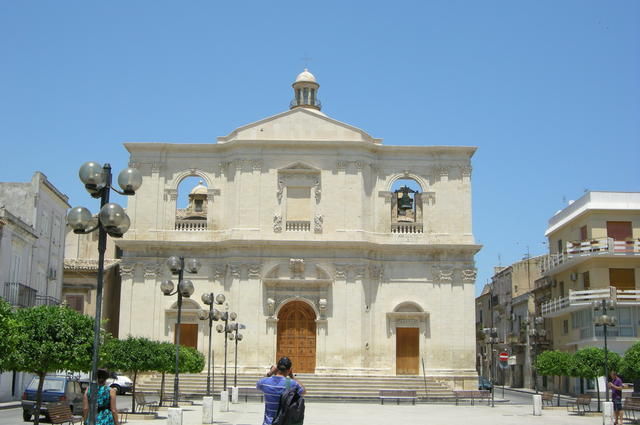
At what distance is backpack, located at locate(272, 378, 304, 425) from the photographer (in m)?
10.7

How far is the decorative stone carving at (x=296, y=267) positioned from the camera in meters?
39.2

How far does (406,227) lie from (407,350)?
18.9 ft

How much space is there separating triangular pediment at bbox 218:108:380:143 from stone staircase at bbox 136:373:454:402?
1108cm

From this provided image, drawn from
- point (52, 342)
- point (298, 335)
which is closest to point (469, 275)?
point (298, 335)

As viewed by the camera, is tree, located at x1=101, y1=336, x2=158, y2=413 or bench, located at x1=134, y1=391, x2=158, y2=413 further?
tree, located at x1=101, y1=336, x2=158, y2=413

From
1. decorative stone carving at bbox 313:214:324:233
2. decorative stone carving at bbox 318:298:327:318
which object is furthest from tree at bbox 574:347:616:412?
decorative stone carving at bbox 313:214:324:233

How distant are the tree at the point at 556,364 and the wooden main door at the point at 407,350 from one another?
23.3 ft

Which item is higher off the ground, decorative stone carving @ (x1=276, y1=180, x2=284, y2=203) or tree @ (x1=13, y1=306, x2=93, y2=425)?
decorative stone carving @ (x1=276, y1=180, x2=284, y2=203)

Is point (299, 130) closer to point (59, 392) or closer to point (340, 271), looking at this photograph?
point (340, 271)

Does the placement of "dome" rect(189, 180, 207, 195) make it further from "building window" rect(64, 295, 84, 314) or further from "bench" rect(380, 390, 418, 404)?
"bench" rect(380, 390, 418, 404)

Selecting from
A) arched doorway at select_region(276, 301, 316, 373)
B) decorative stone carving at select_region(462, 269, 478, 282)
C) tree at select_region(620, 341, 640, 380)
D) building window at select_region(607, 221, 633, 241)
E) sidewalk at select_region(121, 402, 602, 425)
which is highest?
building window at select_region(607, 221, 633, 241)

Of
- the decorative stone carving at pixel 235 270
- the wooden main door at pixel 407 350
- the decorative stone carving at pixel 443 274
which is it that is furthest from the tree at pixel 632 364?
the decorative stone carving at pixel 235 270

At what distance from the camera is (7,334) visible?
52.6 feet

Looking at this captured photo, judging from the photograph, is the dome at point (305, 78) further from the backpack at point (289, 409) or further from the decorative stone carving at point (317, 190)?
the backpack at point (289, 409)
